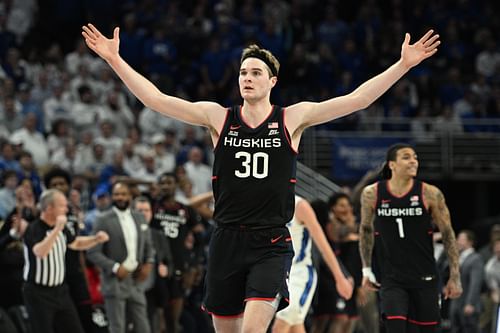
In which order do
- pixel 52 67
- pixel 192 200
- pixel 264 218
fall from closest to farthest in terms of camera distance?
pixel 264 218 < pixel 192 200 < pixel 52 67

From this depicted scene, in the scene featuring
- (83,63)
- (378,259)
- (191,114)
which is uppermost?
(83,63)

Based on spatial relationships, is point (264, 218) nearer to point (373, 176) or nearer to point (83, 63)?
point (373, 176)

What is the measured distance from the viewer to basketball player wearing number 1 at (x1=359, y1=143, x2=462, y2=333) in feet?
35.8

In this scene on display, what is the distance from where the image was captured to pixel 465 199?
23984mm

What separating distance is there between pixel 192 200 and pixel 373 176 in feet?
9.63

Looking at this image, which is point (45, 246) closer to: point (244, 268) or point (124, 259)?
point (124, 259)

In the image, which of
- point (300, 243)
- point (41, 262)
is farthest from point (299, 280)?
point (41, 262)

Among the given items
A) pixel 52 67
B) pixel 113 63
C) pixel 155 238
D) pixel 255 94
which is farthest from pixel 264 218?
pixel 52 67

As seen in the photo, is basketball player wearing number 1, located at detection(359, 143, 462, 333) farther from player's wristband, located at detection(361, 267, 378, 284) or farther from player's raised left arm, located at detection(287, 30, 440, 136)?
player's raised left arm, located at detection(287, 30, 440, 136)

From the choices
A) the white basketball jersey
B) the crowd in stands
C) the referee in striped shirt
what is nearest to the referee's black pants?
the referee in striped shirt

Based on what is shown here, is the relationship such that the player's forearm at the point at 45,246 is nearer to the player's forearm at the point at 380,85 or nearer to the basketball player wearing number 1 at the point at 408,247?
the basketball player wearing number 1 at the point at 408,247

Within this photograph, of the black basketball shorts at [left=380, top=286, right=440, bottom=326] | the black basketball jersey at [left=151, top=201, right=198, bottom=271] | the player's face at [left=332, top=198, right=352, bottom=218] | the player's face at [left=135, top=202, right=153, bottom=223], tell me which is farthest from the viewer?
the player's face at [left=332, top=198, right=352, bottom=218]

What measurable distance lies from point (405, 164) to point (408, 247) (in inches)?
34.1

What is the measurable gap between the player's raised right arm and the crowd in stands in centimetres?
713
